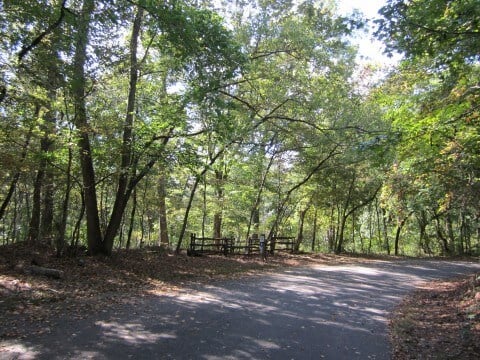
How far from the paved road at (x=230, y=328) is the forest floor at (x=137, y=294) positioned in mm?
461

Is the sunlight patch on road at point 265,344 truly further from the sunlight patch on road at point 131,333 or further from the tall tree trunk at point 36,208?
the tall tree trunk at point 36,208

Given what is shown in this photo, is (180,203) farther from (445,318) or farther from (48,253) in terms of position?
(445,318)

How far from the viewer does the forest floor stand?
591 cm

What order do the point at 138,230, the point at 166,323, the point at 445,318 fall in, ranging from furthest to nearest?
the point at 138,230 < the point at 445,318 < the point at 166,323

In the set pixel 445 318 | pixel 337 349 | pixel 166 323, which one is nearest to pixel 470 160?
pixel 445 318

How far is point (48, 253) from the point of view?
12.0 metres

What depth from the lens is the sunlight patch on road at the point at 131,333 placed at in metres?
5.43

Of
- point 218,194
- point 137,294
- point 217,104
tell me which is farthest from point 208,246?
point 217,104

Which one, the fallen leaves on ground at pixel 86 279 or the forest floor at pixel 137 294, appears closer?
the forest floor at pixel 137 294

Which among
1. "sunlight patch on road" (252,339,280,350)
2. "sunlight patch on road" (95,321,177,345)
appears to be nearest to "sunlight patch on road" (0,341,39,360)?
"sunlight patch on road" (95,321,177,345)

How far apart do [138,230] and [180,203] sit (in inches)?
350

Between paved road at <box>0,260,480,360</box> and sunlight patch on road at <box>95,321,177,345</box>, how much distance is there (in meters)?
0.01

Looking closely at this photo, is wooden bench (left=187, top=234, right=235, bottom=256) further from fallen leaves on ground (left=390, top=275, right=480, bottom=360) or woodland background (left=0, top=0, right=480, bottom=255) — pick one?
fallen leaves on ground (left=390, top=275, right=480, bottom=360)

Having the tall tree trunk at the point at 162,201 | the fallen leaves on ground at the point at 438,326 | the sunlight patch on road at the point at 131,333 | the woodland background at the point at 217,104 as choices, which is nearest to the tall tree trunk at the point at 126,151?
the woodland background at the point at 217,104
